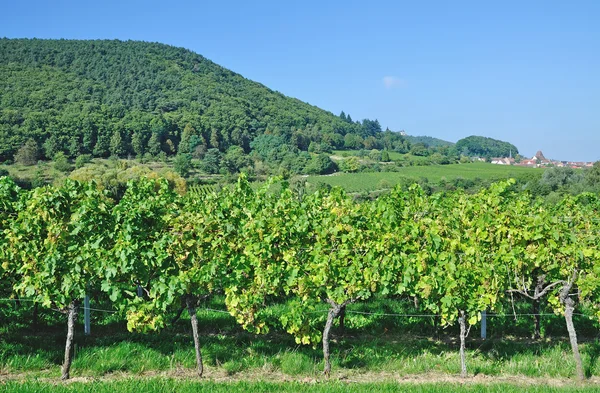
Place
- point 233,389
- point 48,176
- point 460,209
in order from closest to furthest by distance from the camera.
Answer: point 233,389
point 460,209
point 48,176

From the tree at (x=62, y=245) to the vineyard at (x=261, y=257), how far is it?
0.02 meters

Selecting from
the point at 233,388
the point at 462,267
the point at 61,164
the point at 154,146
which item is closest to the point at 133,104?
the point at 154,146

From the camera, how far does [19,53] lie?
395 ft

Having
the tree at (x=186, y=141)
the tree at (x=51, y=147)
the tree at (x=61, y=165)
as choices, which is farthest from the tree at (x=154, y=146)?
the tree at (x=61, y=165)

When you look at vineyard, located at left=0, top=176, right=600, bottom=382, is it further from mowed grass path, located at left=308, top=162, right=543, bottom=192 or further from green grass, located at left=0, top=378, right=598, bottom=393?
mowed grass path, located at left=308, top=162, right=543, bottom=192

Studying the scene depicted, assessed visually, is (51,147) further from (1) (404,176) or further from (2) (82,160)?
(1) (404,176)


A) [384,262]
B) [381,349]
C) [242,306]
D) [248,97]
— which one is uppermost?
[248,97]

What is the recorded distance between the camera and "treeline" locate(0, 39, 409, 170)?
81.1 metres

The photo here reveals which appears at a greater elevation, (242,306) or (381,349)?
(242,306)

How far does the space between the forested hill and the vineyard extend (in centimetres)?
7447

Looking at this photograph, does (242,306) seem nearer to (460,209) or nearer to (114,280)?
(114,280)

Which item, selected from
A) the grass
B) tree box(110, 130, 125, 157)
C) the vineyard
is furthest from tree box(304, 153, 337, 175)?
the vineyard

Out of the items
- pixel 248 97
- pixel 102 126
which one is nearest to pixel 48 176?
pixel 102 126

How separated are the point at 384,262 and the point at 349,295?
794 millimetres
